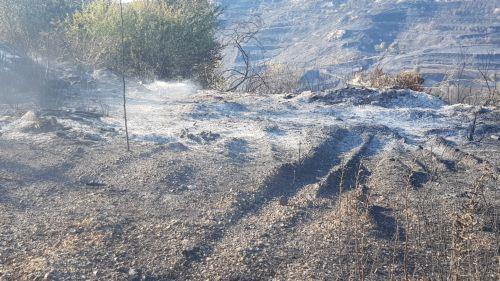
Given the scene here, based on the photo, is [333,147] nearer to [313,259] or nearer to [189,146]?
[189,146]

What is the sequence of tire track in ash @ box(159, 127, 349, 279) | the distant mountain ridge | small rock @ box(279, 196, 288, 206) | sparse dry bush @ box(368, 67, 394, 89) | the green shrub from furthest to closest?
the distant mountain ridge
the green shrub
sparse dry bush @ box(368, 67, 394, 89)
small rock @ box(279, 196, 288, 206)
tire track in ash @ box(159, 127, 349, 279)

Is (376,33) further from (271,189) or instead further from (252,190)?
(252,190)

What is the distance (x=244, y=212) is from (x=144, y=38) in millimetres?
7224

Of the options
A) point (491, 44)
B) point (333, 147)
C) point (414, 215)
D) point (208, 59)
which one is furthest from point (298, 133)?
point (491, 44)

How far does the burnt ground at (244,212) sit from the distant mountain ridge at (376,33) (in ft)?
148

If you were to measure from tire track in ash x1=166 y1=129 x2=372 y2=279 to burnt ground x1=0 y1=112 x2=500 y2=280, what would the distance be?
0.01 m

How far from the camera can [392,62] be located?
5297 centimetres

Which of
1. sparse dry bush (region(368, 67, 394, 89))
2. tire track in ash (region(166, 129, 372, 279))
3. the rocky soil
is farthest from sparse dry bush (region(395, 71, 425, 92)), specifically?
tire track in ash (region(166, 129, 372, 279))

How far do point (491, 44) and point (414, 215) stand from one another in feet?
178

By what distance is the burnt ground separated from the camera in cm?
333

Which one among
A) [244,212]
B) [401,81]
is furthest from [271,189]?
[401,81]

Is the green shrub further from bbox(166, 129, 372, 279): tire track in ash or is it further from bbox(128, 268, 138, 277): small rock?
bbox(128, 268, 138, 277): small rock

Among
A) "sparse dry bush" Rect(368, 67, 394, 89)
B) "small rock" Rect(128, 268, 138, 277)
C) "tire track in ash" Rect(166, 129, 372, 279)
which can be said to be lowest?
"small rock" Rect(128, 268, 138, 277)

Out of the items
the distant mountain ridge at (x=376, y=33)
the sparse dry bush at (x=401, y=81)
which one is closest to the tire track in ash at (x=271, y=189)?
the sparse dry bush at (x=401, y=81)
